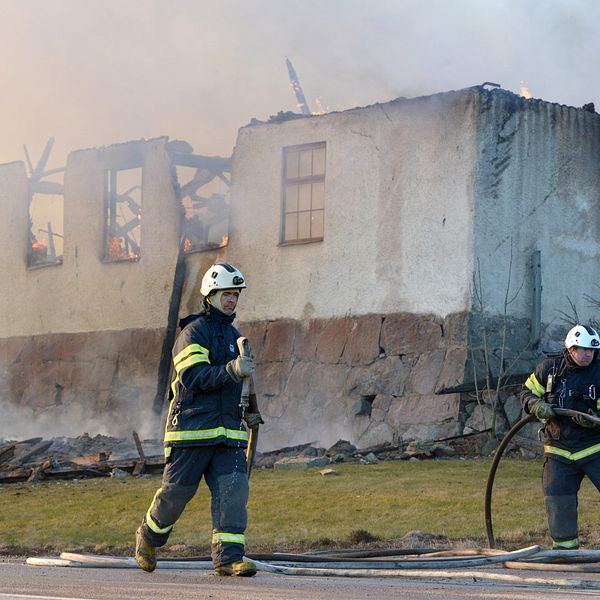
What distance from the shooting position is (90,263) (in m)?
25.6

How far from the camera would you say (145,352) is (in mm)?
24312

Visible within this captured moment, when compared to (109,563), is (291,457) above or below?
above

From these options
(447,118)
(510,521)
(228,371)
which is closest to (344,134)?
(447,118)

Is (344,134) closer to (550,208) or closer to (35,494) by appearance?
(550,208)

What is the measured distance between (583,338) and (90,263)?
50.4 ft

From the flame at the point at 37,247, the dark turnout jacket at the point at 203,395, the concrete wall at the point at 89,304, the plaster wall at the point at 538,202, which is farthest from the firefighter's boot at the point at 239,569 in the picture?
the flame at the point at 37,247

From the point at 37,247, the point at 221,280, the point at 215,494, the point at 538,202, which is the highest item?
the point at 538,202

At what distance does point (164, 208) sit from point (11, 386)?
4.63 meters

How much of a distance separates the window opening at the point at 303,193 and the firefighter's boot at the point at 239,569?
1313 centimetres

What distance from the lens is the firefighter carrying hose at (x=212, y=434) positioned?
31.1 ft

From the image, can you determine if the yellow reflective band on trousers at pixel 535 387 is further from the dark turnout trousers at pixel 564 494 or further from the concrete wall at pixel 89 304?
the concrete wall at pixel 89 304

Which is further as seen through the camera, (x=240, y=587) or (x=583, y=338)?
(x=583, y=338)

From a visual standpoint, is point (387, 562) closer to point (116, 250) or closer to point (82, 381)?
point (82, 381)

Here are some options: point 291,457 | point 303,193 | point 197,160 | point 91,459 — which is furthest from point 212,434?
point 197,160
